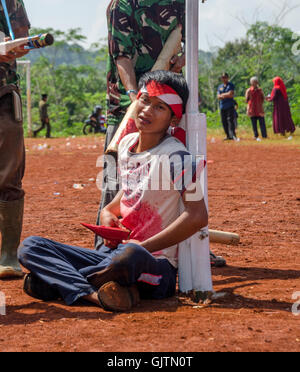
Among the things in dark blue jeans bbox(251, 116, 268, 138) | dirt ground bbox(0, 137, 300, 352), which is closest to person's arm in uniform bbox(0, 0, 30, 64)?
dirt ground bbox(0, 137, 300, 352)

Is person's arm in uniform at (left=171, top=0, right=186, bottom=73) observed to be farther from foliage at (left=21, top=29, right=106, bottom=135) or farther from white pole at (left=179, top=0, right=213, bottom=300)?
foliage at (left=21, top=29, right=106, bottom=135)

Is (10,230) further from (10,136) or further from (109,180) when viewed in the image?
(109,180)

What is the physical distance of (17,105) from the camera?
379 centimetres

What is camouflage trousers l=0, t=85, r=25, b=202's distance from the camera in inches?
148

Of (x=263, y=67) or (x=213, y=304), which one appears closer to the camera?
(x=213, y=304)

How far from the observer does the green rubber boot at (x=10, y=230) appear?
152 inches

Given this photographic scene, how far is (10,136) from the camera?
12.4ft

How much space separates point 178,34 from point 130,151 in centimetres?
95

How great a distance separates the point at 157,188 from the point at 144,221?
186mm

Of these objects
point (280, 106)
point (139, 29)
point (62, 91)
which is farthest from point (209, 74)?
point (139, 29)

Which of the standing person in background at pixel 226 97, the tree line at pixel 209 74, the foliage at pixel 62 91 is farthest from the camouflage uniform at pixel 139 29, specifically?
the foliage at pixel 62 91

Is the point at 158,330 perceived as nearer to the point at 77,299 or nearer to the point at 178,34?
the point at 77,299

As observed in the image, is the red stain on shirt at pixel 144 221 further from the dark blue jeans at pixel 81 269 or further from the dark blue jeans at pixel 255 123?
the dark blue jeans at pixel 255 123

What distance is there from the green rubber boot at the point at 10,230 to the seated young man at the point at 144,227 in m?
0.60
